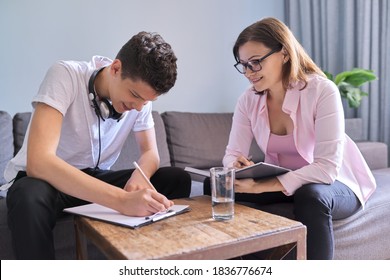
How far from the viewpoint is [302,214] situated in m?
1.14

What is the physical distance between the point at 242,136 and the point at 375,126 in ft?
4.21

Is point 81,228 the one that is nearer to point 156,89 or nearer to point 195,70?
point 156,89

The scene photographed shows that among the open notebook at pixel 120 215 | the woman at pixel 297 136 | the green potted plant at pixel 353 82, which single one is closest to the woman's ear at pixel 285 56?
the woman at pixel 297 136

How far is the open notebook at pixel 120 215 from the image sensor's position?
91cm

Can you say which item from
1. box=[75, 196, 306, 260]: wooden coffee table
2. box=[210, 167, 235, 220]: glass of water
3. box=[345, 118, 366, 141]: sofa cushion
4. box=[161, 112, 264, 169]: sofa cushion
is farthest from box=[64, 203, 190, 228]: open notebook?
box=[345, 118, 366, 141]: sofa cushion

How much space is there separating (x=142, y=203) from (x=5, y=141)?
993mm

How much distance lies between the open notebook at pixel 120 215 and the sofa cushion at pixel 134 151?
735 mm

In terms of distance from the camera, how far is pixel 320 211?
1.11 m

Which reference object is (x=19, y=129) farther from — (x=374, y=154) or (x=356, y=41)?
(x=356, y=41)

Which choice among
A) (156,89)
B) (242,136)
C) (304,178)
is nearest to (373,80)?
(242,136)

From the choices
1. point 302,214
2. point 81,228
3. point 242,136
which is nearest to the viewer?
point 81,228

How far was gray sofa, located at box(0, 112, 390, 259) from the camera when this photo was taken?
126 centimetres
